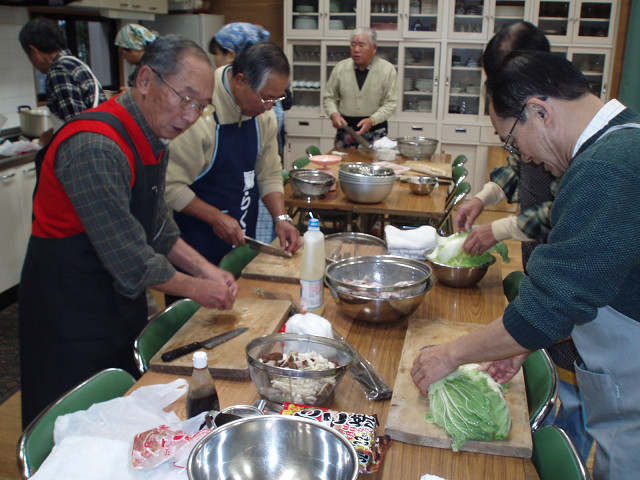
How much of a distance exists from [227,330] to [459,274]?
0.93 m

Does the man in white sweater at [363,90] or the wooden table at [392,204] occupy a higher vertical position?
the man in white sweater at [363,90]

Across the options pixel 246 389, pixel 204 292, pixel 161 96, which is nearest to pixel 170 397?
pixel 246 389

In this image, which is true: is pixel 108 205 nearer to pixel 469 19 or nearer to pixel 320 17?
pixel 320 17

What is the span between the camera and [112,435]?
1328 mm

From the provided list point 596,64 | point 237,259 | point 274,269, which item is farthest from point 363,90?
point 274,269

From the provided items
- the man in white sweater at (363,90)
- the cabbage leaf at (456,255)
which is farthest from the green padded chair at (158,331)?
the man in white sweater at (363,90)

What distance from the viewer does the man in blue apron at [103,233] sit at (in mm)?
1642

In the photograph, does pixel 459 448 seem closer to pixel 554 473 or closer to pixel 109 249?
pixel 554 473

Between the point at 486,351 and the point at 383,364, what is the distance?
0.38 metres

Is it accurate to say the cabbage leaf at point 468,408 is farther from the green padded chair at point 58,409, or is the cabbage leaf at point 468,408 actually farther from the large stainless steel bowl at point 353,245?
the large stainless steel bowl at point 353,245

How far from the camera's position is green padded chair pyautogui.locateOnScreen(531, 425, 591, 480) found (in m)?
1.29

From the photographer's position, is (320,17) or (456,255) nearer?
(456,255)

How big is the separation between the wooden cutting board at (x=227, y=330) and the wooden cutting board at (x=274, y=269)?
271 millimetres

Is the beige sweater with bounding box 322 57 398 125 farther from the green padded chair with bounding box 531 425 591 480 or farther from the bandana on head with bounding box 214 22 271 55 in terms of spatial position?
the green padded chair with bounding box 531 425 591 480
